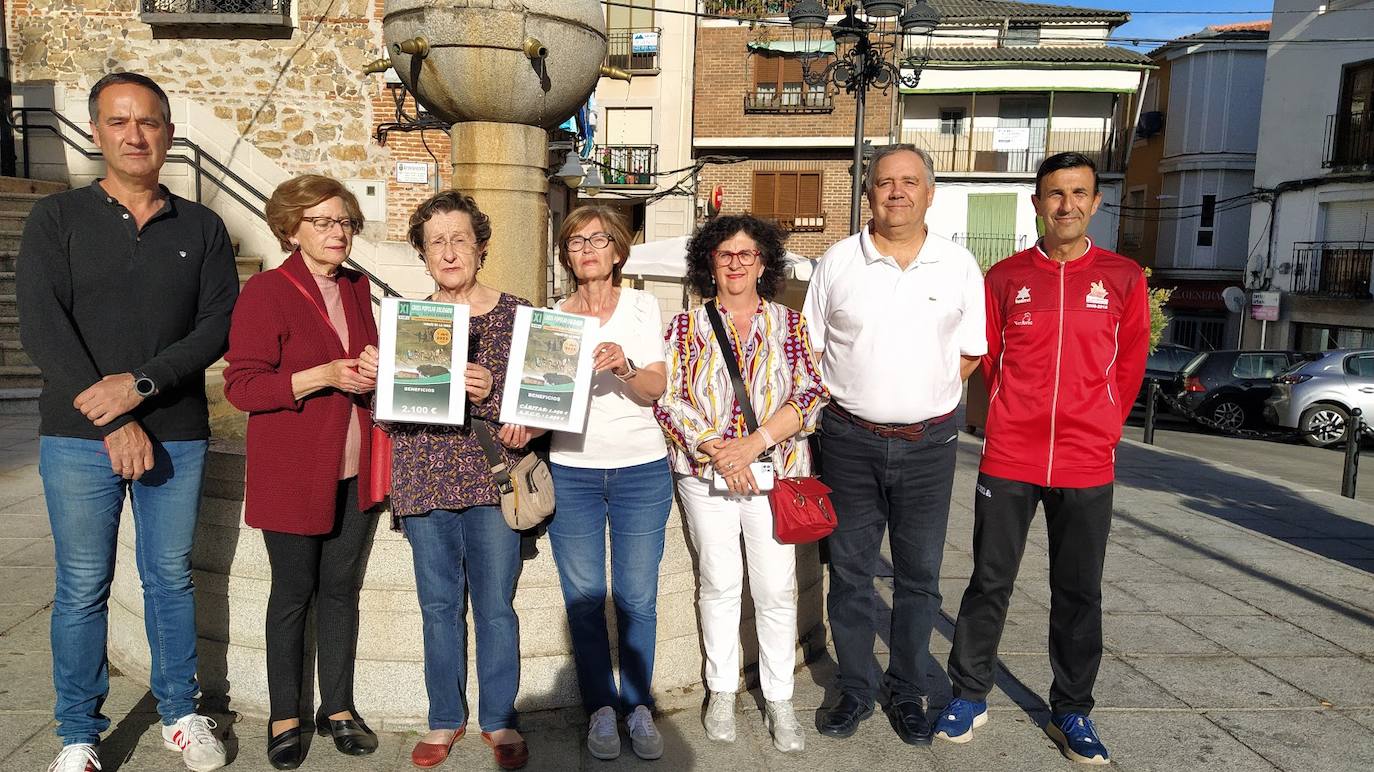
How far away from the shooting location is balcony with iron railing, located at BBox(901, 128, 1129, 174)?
30.9m

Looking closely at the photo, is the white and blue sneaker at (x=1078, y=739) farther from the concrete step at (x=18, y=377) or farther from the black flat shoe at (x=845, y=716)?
the concrete step at (x=18, y=377)

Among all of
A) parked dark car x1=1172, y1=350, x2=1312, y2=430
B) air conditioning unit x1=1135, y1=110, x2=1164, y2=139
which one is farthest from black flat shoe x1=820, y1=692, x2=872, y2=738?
air conditioning unit x1=1135, y1=110, x2=1164, y2=139

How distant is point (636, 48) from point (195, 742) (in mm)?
28148

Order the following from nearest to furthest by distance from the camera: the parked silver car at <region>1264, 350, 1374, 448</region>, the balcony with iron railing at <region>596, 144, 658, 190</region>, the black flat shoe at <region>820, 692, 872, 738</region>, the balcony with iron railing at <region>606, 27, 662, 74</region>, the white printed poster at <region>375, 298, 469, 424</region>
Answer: the white printed poster at <region>375, 298, 469, 424</region>, the black flat shoe at <region>820, 692, 872, 738</region>, the parked silver car at <region>1264, 350, 1374, 448</region>, the balcony with iron railing at <region>606, 27, 662, 74</region>, the balcony with iron railing at <region>596, 144, 658, 190</region>

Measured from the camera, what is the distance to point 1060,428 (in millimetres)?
3600

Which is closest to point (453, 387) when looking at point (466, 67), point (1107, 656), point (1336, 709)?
point (466, 67)

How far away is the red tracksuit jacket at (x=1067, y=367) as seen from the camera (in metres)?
3.59

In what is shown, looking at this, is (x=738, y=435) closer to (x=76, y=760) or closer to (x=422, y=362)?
(x=422, y=362)

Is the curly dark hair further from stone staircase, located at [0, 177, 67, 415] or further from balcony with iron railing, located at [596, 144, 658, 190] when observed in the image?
balcony with iron railing, located at [596, 144, 658, 190]

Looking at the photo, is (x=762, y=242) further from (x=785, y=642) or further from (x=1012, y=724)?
(x=1012, y=724)

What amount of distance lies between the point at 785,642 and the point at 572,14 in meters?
3.34

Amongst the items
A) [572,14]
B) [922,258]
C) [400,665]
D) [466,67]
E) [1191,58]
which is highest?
[1191,58]

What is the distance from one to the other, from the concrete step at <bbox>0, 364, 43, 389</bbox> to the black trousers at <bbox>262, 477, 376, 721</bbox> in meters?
9.04

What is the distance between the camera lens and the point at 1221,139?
32.6 meters
